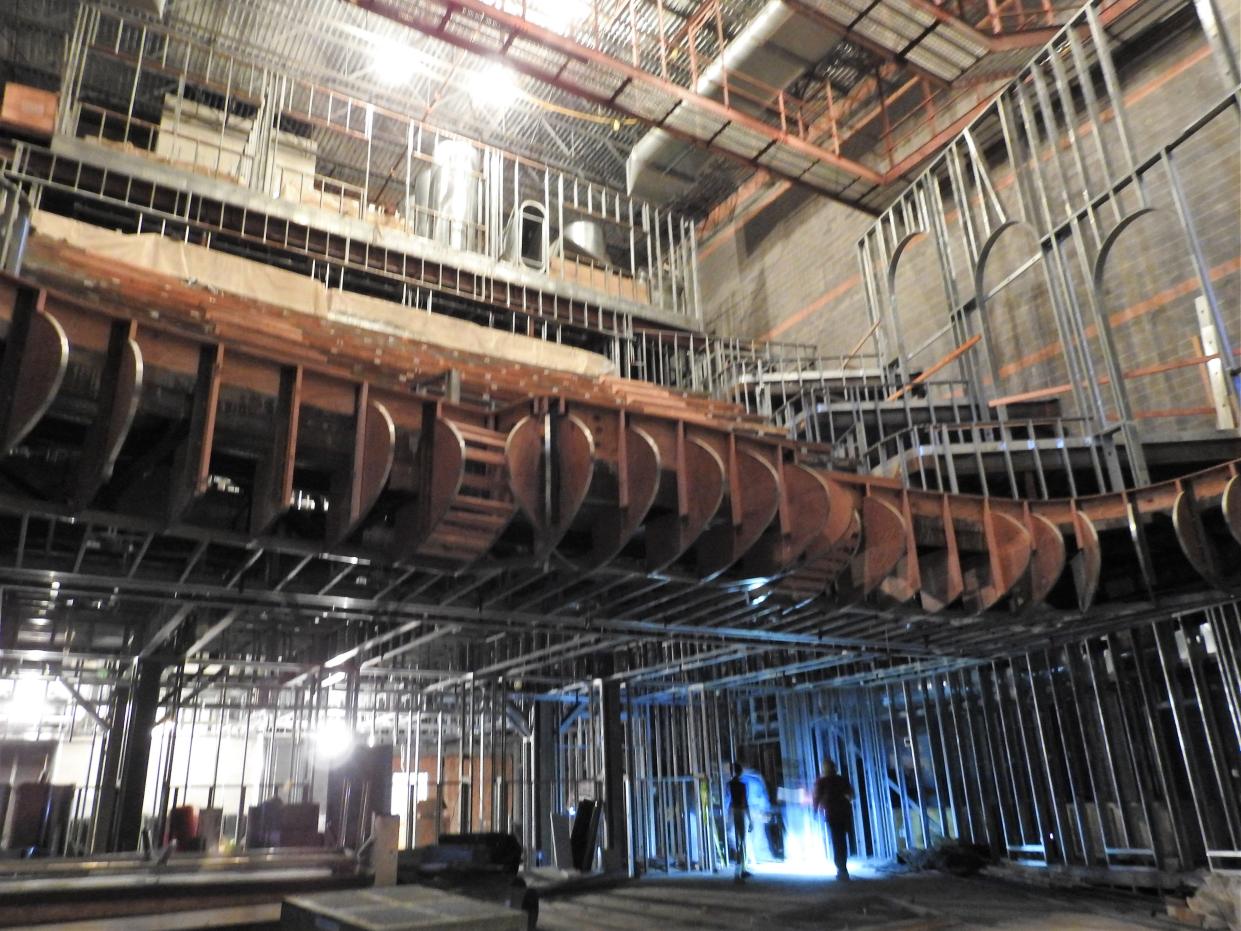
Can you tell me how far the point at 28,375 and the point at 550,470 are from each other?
3.34 metres

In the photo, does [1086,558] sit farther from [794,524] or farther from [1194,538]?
[794,524]

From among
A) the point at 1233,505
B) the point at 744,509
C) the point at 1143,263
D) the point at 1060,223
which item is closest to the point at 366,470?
the point at 744,509

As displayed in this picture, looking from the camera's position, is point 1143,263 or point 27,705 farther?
point 27,705

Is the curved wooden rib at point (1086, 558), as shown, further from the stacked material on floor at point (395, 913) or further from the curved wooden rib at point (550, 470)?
the stacked material on floor at point (395, 913)

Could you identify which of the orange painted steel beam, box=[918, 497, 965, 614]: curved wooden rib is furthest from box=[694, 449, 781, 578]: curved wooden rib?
the orange painted steel beam

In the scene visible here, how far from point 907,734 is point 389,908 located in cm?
1154

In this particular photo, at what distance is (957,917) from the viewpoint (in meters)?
8.50

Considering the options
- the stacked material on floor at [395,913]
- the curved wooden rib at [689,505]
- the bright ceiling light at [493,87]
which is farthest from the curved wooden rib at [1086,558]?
the bright ceiling light at [493,87]

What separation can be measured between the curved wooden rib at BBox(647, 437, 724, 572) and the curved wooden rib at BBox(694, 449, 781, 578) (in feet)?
0.76

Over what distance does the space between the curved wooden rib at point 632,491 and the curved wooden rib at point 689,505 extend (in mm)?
369

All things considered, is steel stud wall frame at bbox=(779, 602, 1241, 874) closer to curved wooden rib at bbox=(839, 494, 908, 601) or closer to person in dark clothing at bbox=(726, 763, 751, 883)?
person in dark clothing at bbox=(726, 763, 751, 883)

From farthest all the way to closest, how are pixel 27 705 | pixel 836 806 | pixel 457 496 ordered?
pixel 27 705, pixel 836 806, pixel 457 496

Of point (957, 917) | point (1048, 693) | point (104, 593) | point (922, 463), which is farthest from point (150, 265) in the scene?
point (1048, 693)

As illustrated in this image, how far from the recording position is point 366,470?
6.02 metres
